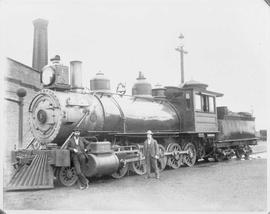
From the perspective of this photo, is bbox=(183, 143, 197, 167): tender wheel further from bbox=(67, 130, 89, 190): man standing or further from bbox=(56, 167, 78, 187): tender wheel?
bbox=(56, 167, 78, 187): tender wheel

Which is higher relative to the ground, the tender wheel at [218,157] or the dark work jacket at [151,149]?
the dark work jacket at [151,149]

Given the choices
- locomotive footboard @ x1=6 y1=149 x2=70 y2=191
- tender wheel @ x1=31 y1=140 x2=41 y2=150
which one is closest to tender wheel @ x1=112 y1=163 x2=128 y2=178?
locomotive footboard @ x1=6 y1=149 x2=70 y2=191

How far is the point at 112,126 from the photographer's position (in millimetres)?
10477

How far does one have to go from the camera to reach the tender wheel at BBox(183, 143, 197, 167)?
13.1 m

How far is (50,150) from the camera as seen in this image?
348 inches

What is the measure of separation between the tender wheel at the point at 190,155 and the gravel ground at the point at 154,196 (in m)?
3.46

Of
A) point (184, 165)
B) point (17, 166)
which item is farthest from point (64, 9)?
point (184, 165)

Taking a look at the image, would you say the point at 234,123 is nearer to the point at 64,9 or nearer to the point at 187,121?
the point at 187,121

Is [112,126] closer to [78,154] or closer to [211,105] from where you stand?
[78,154]

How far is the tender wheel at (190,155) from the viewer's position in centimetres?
1313

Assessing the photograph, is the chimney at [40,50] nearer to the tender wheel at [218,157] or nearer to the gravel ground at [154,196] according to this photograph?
the tender wheel at [218,157]

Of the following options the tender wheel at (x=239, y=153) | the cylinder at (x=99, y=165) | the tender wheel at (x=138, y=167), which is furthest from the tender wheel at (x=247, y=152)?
the cylinder at (x=99, y=165)

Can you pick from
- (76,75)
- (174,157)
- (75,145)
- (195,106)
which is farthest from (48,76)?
(195,106)

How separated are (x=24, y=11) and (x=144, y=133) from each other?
5.01m
